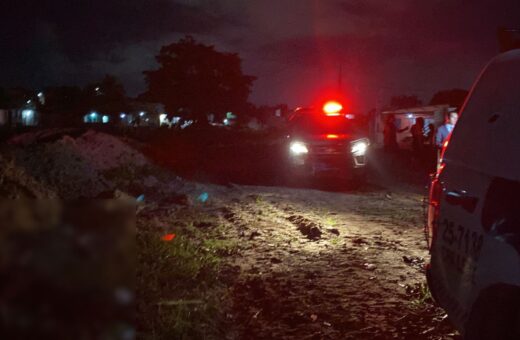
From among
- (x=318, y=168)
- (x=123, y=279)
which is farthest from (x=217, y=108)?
(x=123, y=279)

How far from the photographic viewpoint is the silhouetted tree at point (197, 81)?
140 ft

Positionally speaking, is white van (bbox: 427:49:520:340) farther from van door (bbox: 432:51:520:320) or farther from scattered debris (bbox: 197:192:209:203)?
scattered debris (bbox: 197:192:209:203)

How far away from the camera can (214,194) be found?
36.3 feet

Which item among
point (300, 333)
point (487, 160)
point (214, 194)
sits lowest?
point (300, 333)

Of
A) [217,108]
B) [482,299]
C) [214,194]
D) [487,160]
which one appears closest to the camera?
[482,299]

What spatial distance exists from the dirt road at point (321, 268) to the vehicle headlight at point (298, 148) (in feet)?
8.28

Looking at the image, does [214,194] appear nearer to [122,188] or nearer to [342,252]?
[122,188]

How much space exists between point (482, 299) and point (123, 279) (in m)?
2.24

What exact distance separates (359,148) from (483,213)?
10.5 meters

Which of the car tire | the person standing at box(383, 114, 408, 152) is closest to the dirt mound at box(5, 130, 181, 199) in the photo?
the car tire

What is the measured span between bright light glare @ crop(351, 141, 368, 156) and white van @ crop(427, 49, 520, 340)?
9.69 metres

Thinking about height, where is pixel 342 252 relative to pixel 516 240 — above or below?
below

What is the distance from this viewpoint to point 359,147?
523 inches

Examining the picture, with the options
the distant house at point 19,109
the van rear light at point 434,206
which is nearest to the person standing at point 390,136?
the van rear light at point 434,206
